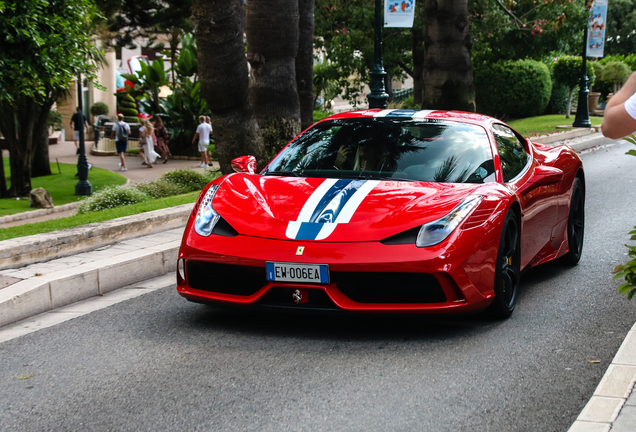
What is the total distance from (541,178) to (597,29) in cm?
2243

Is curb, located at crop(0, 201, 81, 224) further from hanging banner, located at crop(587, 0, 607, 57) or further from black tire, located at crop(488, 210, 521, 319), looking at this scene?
hanging banner, located at crop(587, 0, 607, 57)

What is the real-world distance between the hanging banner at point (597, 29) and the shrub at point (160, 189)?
53.3ft

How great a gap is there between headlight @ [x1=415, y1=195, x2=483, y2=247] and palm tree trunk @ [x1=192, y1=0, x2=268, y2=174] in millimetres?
6661

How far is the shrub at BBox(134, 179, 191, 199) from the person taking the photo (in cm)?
1464

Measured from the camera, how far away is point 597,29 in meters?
26.2

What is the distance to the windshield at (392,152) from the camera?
213 inches

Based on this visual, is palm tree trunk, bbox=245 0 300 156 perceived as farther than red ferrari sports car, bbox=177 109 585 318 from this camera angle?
Yes

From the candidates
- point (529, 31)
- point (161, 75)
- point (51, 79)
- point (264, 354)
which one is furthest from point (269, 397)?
point (161, 75)

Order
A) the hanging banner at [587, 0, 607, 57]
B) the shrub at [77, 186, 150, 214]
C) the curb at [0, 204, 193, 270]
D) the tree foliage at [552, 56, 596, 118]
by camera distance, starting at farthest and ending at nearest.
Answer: the tree foliage at [552, 56, 596, 118] → the hanging banner at [587, 0, 607, 57] → the shrub at [77, 186, 150, 214] → the curb at [0, 204, 193, 270]

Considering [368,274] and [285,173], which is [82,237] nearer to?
[285,173]

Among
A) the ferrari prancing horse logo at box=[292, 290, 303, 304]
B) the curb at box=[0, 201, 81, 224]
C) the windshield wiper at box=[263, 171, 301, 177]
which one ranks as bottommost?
the curb at box=[0, 201, 81, 224]

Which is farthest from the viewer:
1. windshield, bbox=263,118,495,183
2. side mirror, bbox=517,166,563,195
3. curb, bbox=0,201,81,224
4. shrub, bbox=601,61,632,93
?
shrub, bbox=601,61,632,93

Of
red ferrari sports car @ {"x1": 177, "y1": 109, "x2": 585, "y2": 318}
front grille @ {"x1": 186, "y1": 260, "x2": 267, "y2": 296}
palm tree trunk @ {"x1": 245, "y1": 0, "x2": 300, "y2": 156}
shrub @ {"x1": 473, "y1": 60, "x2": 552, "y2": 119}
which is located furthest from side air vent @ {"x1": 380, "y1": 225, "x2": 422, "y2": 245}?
shrub @ {"x1": 473, "y1": 60, "x2": 552, "y2": 119}

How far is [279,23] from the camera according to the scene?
11.7 meters
